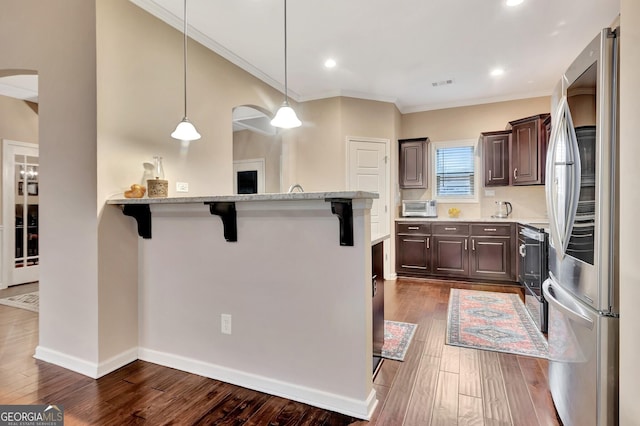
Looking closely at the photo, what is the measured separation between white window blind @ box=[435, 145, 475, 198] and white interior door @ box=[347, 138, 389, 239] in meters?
1.07

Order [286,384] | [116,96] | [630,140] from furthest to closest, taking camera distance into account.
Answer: [116,96]
[286,384]
[630,140]

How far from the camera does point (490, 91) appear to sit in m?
4.90

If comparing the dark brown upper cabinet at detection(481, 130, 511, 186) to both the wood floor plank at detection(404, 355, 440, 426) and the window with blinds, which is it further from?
the wood floor plank at detection(404, 355, 440, 426)

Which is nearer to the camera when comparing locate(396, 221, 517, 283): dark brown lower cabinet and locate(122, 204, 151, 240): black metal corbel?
locate(122, 204, 151, 240): black metal corbel

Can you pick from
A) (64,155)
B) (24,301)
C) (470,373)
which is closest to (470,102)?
(470,373)

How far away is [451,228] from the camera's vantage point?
193 inches

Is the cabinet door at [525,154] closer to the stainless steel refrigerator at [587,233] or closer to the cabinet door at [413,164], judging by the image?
the cabinet door at [413,164]

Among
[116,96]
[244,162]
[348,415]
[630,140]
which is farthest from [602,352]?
[244,162]

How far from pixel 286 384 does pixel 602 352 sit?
5.15ft

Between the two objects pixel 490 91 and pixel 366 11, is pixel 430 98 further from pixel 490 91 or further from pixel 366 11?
pixel 366 11

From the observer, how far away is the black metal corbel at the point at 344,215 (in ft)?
5.64

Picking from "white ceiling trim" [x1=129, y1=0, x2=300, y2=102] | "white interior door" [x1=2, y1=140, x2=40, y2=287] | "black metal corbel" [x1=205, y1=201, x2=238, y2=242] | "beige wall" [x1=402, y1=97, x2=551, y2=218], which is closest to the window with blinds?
"beige wall" [x1=402, y1=97, x2=551, y2=218]

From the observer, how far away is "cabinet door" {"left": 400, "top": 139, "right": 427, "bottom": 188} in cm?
537

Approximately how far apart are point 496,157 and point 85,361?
5.48 metres
